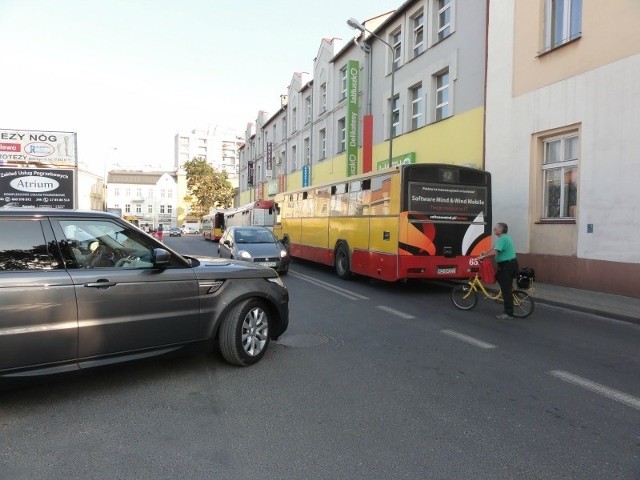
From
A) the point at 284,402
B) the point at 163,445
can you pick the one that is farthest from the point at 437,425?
the point at 163,445

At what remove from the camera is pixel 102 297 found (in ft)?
13.6

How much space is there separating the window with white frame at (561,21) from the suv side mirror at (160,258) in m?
11.8

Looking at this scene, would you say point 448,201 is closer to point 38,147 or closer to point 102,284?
point 102,284

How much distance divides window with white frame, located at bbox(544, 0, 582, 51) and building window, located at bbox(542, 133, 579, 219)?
2.52 metres

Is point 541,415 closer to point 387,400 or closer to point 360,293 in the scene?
point 387,400

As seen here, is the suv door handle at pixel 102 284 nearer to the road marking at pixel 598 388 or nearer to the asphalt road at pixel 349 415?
the asphalt road at pixel 349 415

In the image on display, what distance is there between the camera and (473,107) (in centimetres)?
1566

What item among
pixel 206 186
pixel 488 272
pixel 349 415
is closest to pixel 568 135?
pixel 488 272

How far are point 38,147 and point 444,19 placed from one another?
27173 mm

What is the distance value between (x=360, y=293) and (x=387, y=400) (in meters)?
6.52

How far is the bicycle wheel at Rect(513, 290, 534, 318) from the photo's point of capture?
8.33m

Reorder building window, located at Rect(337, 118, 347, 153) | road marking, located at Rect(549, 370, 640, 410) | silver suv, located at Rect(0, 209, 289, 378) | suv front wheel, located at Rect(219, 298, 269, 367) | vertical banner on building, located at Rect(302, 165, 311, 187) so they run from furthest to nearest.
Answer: vertical banner on building, located at Rect(302, 165, 311, 187) → building window, located at Rect(337, 118, 347, 153) → suv front wheel, located at Rect(219, 298, 269, 367) → road marking, located at Rect(549, 370, 640, 410) → silver suv, located at Rect(0, 209, 289, 378)

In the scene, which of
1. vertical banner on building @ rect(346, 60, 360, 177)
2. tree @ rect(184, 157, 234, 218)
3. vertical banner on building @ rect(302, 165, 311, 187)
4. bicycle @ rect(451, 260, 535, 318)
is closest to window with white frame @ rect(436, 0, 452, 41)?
vertical banner on building @ rect(346, 60, 360, 177)

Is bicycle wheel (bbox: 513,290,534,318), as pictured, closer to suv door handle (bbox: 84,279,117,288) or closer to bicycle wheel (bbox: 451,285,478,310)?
bicycle wheel (bbox: 451,285,478,310)
